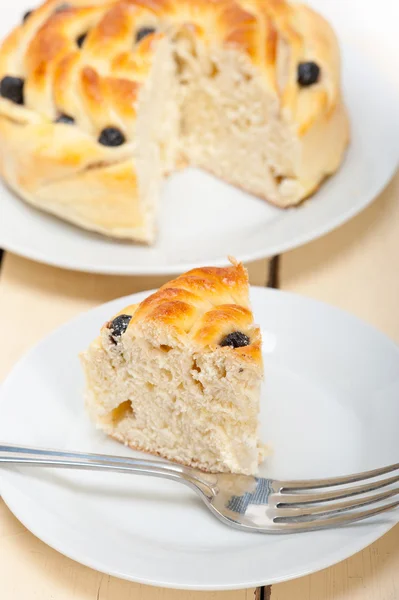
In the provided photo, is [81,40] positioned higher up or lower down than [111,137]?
higher up

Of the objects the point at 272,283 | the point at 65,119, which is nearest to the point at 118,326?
the point at 272,283

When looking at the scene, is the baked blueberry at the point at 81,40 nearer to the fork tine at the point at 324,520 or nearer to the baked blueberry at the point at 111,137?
the baked blueberry at the point at 111,137

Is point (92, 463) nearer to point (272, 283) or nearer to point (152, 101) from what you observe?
point (272, 283)

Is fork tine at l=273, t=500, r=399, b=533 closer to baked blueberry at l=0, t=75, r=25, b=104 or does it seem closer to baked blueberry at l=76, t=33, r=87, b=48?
baked blueberry at l=0, t=75, r=25, b=104

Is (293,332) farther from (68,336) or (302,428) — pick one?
(68,336)

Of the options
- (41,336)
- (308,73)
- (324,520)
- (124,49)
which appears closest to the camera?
(324,520)

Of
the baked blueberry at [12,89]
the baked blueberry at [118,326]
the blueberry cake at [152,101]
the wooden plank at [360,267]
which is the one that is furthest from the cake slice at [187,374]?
the baked blueberry at [12,89]

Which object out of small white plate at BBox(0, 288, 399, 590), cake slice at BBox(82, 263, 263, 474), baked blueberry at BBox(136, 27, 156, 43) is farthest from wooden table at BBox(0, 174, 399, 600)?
baked blueberry at BBox(136, 27, 156, 43)
